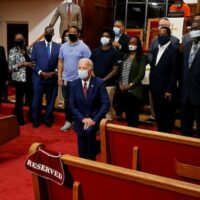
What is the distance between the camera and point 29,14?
8.06 m

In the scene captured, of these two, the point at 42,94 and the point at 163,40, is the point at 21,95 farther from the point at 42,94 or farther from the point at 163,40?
the point at 163,40

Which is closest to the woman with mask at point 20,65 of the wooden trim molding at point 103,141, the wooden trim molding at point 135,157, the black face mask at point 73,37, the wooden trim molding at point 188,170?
the black face mask at point 73,37

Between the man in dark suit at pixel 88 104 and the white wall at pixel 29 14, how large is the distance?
192 inches

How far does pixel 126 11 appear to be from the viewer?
7.75 metres

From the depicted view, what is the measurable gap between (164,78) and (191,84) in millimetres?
498

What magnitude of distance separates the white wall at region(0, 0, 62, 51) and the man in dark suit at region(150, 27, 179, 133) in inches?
171

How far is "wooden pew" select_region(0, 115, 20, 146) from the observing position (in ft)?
11.6

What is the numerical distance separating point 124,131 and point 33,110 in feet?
10.5

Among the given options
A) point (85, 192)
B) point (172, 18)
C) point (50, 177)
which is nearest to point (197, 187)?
point (85, 192)

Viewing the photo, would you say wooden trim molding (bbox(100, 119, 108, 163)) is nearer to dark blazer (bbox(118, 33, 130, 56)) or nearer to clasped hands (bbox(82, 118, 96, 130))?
clasped hands (bbox(82, 118, 96, 130))

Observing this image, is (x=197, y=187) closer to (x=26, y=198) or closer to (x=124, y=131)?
(x=124, y=131)

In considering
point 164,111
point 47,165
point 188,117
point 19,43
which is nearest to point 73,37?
point 19,43

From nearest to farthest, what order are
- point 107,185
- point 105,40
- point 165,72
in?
point 107,185 < point 165,72 < point 105,40

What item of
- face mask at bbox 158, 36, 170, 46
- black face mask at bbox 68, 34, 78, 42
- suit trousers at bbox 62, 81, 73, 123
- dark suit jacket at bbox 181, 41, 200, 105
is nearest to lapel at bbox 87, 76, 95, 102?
dark suit jacket at bbox 181, 41, 200, 105
